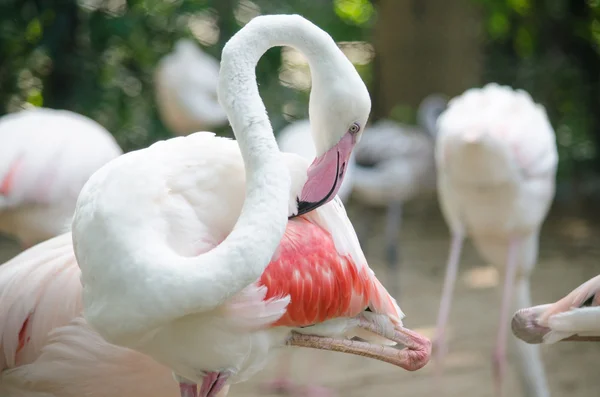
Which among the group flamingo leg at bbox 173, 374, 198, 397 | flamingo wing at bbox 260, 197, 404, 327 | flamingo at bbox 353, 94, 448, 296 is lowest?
flamingo at bbox 353, 94, 448, 296

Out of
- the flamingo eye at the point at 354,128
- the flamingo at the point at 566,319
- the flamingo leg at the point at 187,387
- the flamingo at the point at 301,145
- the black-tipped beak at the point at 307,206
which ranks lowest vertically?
the flamingo at the point at 301,145

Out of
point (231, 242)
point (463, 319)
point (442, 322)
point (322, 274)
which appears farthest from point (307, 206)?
point (463, 319)

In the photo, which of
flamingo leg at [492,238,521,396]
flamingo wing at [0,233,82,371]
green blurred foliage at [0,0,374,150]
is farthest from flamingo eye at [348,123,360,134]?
green blurred foliage at [0,0,374,150]

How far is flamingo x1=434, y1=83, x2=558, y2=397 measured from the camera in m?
4.26

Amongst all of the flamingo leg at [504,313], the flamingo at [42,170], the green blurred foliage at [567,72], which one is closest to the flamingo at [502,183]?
the flamingo leg at [504,313]

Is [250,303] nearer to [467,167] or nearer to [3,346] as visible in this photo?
[3,346]

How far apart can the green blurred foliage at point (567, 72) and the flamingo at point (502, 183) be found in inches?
182

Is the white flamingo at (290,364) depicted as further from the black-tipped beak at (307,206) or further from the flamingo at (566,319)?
the flamingo at (566,319)

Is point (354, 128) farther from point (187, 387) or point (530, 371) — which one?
point (530, 371)

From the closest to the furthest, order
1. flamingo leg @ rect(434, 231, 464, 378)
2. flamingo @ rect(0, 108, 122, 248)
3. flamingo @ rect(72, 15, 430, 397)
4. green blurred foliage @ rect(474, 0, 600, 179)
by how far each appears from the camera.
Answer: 1. flamingo @ rect(72, 15, 430, 397)
2. flamingo @ rect(0, 108, 122, 248)
3. flamingo leg @ rect(434, 231, 464, 378)
4. green blurred foliage @ rect(474, 0, 600, 179)


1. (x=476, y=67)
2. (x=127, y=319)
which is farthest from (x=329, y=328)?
(x=476, y=67)

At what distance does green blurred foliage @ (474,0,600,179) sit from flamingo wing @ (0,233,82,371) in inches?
280

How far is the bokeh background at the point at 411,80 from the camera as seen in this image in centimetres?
511

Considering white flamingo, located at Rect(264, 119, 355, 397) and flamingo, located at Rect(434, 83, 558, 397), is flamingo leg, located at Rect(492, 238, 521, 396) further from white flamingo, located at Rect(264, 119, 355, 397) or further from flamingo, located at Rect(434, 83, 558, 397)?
white flamingo, located at Rect(264, 119, 355, 397)
